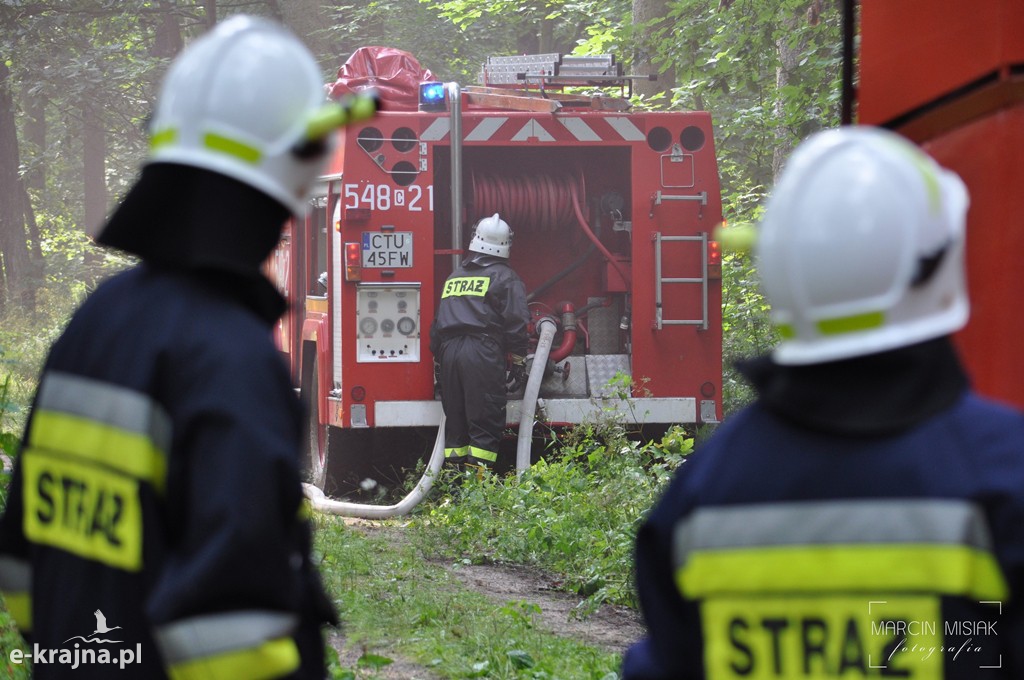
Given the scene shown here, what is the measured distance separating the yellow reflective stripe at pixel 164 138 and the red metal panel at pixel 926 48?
1.46 m

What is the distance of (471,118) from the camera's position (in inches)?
347

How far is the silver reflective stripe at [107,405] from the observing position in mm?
1877

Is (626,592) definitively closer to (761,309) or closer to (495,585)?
(495,585)

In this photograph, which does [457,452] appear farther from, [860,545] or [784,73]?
[860,545]

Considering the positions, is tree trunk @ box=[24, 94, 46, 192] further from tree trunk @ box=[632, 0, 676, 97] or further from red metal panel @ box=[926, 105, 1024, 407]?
red metal panel @ box=[926, 105, 1024, 407]

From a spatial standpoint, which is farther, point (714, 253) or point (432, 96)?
point (432, 96)

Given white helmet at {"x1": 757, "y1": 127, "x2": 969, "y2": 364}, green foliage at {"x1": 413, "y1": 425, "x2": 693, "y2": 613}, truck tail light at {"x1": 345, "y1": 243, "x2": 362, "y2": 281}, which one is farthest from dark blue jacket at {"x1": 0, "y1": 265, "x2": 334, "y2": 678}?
truck tail light at {"x1": 345, "y1": 243, "x2": 362, "y2": 281}

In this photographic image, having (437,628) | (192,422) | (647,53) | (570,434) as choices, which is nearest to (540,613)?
(437,628)

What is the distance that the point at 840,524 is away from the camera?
165 cm

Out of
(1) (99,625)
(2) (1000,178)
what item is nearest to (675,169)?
(2) (1000,178)

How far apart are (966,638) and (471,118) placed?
7.45 metres

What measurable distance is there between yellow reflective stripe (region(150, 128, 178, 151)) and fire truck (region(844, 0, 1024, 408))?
139 cm

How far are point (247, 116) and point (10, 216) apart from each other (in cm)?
2425

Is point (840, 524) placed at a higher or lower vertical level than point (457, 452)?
higher
